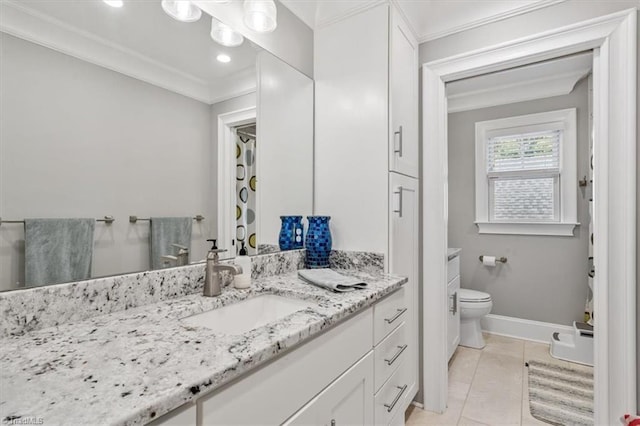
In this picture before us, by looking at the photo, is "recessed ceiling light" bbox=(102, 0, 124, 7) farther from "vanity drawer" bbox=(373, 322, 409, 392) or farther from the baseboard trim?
the baseboard trim

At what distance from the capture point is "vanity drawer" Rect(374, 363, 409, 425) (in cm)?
129

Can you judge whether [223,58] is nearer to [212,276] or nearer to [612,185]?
[212,276]

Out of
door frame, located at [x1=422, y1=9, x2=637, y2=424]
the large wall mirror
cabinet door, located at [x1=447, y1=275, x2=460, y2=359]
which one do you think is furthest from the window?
the large wall mirror

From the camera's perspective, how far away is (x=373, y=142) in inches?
65.7

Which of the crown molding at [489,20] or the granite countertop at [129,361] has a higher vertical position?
the crown molding at [489,20]

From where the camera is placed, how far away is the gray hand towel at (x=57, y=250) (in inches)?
33.8

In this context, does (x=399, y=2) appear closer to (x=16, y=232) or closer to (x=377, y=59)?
(x=377, y=59)

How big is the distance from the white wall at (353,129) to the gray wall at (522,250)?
211 cm

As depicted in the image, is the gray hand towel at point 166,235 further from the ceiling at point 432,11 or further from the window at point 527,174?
the window at point 527,174

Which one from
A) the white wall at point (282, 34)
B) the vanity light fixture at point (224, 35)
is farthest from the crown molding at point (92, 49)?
the white wall at point (282, 34)

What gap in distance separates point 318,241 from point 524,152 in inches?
102

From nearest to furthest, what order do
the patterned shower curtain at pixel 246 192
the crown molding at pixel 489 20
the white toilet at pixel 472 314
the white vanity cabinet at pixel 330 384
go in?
the white vanity cabinet at pixel 330 384
the patterned shower curtain at pixel 246 192
the crown molding at pixel 489 20
the white toilet at pixel 472 314

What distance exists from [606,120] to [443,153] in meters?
0.75

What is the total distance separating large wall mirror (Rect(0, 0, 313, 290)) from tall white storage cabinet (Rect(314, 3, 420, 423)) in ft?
1.25
